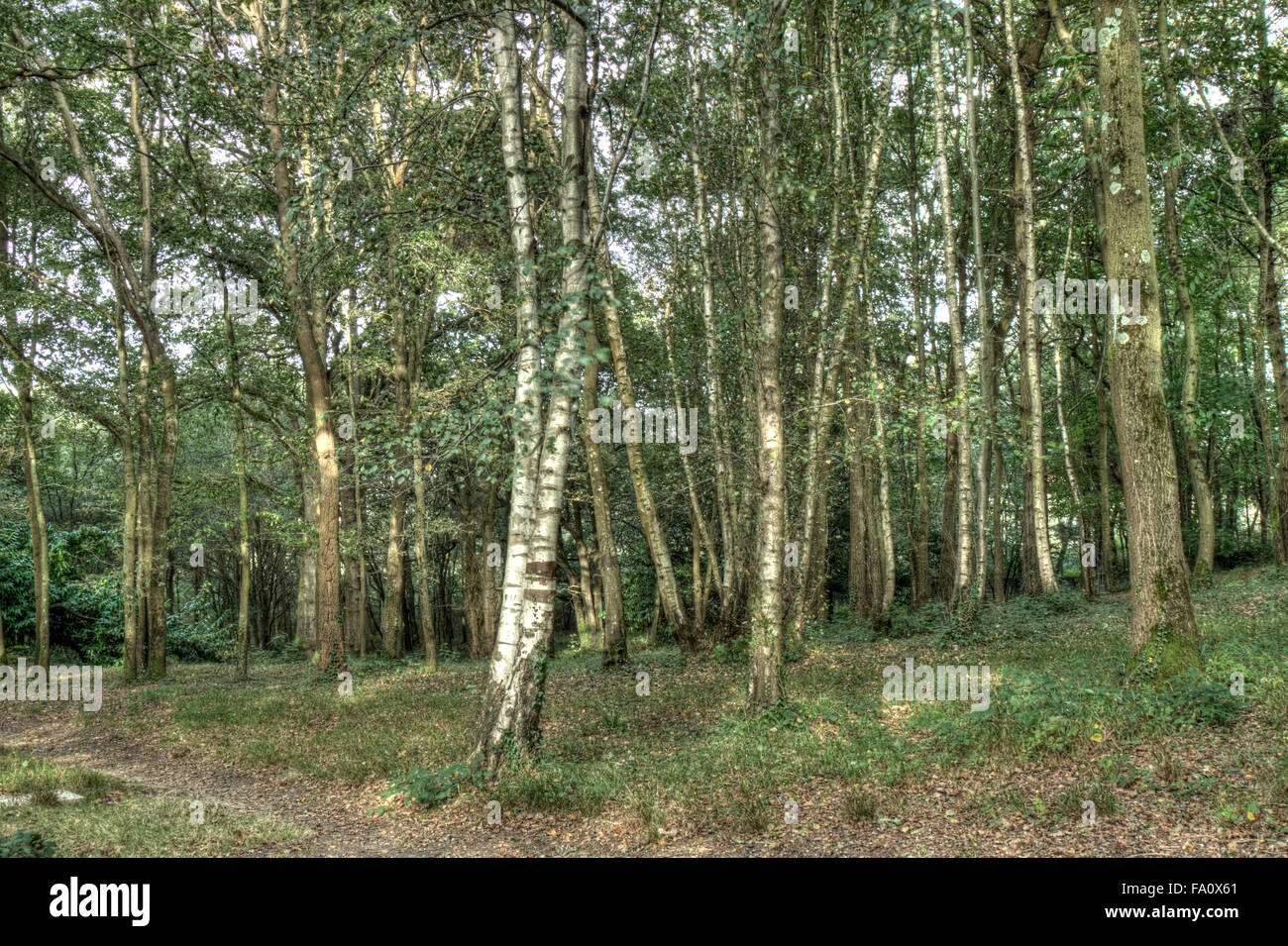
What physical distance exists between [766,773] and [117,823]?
591 centimetres

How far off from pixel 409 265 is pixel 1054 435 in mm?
21169

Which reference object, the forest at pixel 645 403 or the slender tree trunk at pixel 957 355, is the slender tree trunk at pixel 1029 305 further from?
the slender tree trunk at pixel 957 355

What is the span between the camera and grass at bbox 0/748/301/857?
19.1ft

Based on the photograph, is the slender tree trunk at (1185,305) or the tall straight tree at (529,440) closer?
the tall straight tree at (529,440)

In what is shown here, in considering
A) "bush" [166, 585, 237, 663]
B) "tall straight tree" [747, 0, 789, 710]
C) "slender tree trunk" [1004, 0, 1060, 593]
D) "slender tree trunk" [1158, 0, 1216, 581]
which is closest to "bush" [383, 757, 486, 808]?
"tall straight tree" [747, 0, 789, 710]

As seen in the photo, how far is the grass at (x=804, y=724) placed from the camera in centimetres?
650

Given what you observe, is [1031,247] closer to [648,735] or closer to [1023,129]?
[1023,129]

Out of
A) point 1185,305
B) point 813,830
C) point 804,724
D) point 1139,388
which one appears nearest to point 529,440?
point 813,830

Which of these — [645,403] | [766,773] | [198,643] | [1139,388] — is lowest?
[198,643]

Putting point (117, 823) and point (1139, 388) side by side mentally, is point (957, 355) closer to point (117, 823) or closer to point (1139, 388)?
point (1139, 388)

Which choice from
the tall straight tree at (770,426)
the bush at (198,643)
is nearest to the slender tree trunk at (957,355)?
the tall straight tree at (770,426)

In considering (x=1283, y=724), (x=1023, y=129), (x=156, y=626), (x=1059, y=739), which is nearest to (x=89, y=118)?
(x=156, y=626)

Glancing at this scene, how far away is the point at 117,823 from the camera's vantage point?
21.1ft

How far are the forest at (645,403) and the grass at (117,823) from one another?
0.09 meters
